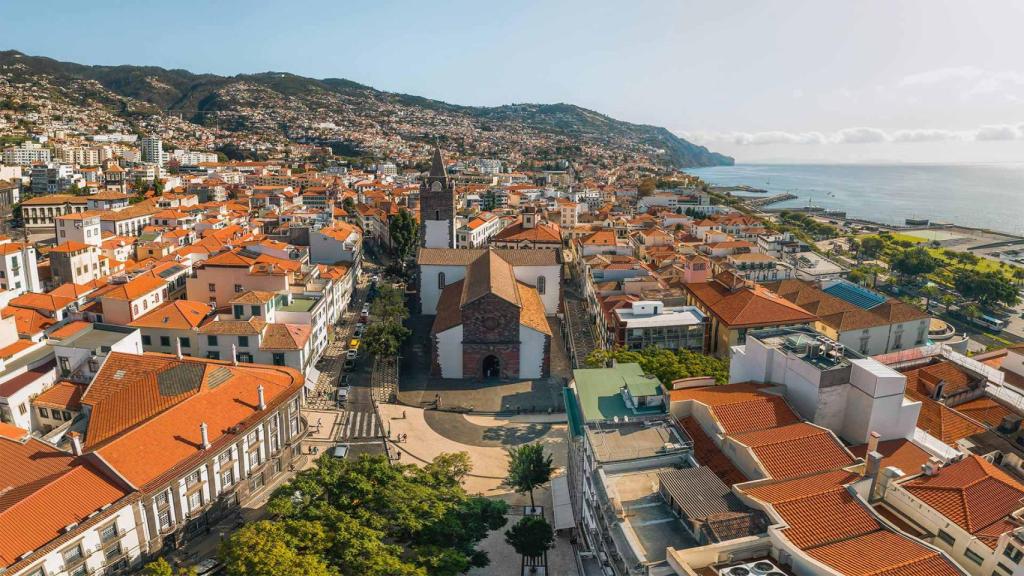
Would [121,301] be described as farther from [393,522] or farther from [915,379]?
[915,379]

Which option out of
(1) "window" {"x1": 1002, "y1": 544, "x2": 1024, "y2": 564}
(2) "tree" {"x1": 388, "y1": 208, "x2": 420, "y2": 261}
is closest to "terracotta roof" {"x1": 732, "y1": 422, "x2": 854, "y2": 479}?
(1) "window" {"x1": 1002, "y1": 544, "x2": 1024, "y2": 564}

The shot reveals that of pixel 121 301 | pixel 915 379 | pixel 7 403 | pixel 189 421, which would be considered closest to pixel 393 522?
pixel 189 421

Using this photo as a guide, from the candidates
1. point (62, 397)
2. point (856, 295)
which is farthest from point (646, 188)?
point (62, 397)

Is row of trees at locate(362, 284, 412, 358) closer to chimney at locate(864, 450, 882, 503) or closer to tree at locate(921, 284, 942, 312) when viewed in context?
chimney at locate(864, 450, 882, 503)

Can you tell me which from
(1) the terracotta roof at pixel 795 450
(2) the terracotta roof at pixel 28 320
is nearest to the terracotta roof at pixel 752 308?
(1) the terracotta roof at pixel 795 450

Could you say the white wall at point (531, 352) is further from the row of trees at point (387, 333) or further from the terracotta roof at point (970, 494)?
the terracotta roof at point (970, 494)
